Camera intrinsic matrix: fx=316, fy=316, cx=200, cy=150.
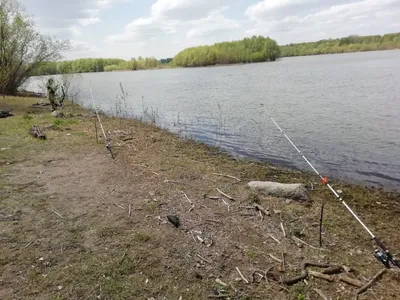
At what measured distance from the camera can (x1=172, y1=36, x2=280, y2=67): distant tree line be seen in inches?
3984

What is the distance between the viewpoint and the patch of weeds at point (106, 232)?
5.64m

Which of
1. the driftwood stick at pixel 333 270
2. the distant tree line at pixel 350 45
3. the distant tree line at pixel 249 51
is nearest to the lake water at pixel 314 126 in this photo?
the driftwood stick at pixel 333 270

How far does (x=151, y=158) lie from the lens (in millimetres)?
10438

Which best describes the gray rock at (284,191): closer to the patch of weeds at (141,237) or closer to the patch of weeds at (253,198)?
the patch of weeds at (253,198)

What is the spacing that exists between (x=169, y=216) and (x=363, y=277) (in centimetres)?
340

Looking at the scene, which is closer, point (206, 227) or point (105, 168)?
point (206, 227)

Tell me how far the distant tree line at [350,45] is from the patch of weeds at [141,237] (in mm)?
114491

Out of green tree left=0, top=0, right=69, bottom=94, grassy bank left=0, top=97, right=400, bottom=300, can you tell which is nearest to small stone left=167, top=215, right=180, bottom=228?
grassy bank left=0, top=97, right=400, bottom=300

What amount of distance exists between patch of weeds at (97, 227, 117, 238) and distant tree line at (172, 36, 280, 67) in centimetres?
10024

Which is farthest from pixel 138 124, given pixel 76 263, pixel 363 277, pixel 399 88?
pixel 399 88

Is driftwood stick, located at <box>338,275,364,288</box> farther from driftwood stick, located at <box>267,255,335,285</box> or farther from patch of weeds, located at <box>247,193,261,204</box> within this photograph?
patch of weeds, located at <box>247,193,261,204</box>

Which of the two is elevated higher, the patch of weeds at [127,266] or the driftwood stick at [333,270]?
the patch of weeds at [127,266]

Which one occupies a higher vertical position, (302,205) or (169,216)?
(169,216)

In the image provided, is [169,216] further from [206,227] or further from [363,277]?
[363,277]
